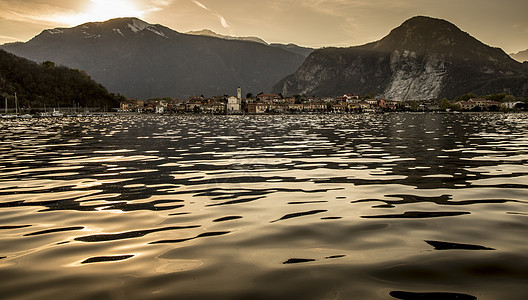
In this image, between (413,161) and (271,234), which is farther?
(413,161)

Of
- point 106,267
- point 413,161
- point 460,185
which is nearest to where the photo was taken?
point 106,267

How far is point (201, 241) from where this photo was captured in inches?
261

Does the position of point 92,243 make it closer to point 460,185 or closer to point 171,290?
point 171,290

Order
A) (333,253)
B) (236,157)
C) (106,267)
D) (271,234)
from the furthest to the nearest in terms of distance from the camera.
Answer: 1. (236,157)
2. (271,234)
3. (333,253)
4. (106,267)

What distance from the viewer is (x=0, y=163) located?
19.1 metres

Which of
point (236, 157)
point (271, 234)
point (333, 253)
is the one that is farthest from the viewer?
point (236, 157)

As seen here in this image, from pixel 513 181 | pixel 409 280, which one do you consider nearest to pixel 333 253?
pixel 409 280

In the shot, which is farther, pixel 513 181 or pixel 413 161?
pixel 413 161

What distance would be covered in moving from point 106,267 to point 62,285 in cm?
65

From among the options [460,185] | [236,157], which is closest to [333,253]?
[460,185]

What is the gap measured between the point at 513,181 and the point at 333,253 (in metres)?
9.97

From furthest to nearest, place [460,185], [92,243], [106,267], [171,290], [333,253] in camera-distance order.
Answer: [460,185], [92,243], [333,253], [106,267], [171,290]

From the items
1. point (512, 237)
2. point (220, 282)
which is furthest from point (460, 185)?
point (220, 282)

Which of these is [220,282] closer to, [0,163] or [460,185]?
[460,185]
